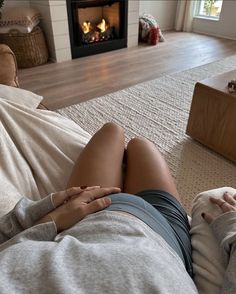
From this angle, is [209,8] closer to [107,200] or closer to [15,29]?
[15,29]

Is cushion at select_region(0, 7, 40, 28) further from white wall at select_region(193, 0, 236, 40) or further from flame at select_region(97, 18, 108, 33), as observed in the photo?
white wall at select_region(193, 0, 236, 40)

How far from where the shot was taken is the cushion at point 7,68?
1.41 metres

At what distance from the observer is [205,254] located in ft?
2.25

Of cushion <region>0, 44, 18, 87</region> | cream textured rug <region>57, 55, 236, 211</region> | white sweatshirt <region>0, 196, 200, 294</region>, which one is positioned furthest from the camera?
cream textured rug <region>57, 55, 236, 211</region>

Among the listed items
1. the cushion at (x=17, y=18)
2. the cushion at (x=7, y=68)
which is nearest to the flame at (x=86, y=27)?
the cushion at (x=17, y=18)

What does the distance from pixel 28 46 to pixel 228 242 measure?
3.07 m

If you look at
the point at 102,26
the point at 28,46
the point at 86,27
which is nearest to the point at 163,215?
the point at 28,46

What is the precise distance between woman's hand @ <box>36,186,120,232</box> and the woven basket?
9.08 ft

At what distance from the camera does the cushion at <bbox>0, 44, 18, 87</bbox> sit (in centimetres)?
141

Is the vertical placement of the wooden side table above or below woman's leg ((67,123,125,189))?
below

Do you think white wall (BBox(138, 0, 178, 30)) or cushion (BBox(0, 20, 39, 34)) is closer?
cushion (BBox(0, 20, 39, 34))

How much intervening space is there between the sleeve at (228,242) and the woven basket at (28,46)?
299cm

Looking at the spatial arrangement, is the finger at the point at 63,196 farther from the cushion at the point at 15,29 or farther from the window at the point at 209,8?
the window at the point at 209,8

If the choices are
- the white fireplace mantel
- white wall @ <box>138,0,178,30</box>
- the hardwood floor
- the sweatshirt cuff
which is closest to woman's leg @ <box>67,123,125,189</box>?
the sweatshirt cuff
